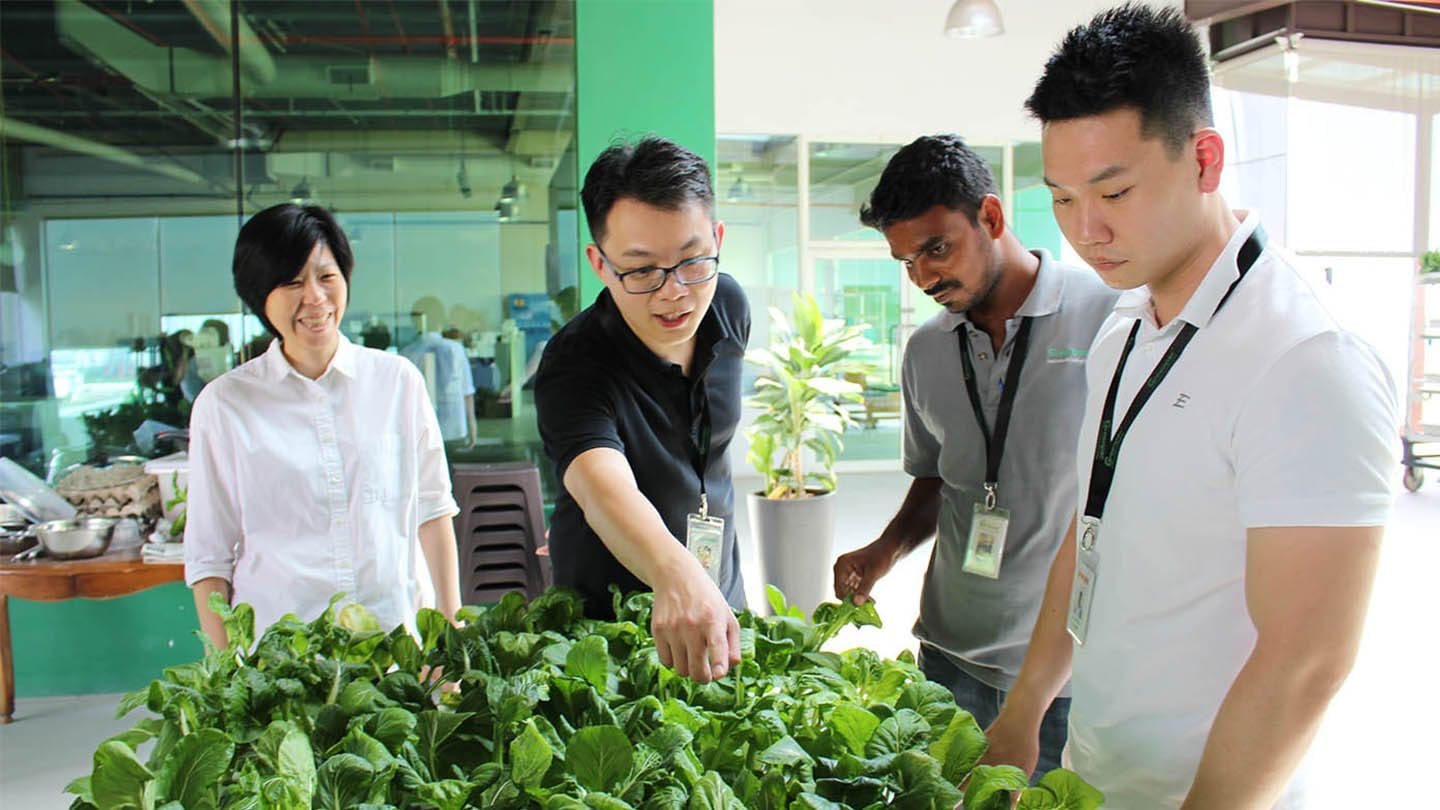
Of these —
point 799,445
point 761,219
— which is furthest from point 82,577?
point 761,219

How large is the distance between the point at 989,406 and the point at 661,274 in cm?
67

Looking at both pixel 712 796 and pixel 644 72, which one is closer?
pixel 712 796

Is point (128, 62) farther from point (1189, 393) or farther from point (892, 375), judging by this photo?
point (892, 375)

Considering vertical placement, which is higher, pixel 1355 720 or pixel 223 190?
pixel 223 190

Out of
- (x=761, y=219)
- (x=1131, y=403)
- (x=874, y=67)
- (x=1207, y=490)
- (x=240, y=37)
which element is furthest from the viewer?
(x=761, y=219)

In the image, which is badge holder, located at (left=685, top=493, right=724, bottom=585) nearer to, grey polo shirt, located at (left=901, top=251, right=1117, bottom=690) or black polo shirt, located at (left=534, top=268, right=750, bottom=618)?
black polo shirt, located at (left=534, top=268, right=750, bottom=618)

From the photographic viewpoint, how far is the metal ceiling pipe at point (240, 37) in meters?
4.36

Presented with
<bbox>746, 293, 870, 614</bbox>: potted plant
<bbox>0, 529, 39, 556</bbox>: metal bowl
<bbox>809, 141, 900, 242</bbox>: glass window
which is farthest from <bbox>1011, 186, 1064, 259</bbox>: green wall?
<bbox>0, 529, 39, 556</bbox>: metal bowl

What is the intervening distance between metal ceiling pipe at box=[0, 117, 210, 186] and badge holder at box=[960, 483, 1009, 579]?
4045 mm

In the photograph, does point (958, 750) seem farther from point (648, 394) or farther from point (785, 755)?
point (648, 394)

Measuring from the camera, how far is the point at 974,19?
18.0 feet

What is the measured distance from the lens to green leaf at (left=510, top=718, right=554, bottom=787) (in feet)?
2.67

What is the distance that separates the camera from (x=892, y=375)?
9312 mm

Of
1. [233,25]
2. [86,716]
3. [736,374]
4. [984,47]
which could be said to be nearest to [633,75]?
[233,25]
